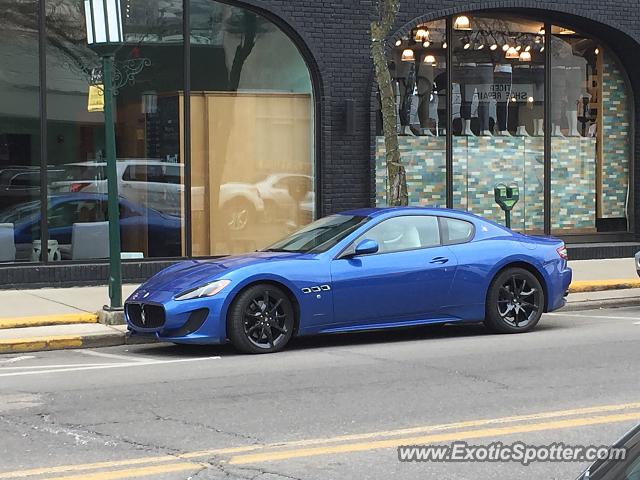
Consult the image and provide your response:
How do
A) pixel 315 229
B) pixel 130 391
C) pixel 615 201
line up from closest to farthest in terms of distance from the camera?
pixel 130 391, pixel 315 229, pixel 615 201

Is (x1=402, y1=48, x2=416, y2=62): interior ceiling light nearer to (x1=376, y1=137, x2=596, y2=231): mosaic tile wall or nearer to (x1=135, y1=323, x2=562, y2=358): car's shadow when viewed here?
(x1=376, y1=137, x2=596, y2=231): mosaic tile wall

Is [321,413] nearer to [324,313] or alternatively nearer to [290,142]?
[324,313]

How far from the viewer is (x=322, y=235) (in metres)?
10.1

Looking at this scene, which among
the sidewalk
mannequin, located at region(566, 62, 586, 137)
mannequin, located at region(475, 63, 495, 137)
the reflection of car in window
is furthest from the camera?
mannequin, located at region(566, 62, 586, 137)

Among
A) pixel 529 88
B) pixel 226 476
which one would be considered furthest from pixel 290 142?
pixel 226 476

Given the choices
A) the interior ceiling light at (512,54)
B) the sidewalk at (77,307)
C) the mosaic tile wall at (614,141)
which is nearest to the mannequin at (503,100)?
the interior ceiling light at (512,54)

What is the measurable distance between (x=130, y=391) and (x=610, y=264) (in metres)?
11.4

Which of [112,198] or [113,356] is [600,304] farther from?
[113,356]

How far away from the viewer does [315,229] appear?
10359 millimetres

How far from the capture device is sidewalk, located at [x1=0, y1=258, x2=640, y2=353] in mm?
10070

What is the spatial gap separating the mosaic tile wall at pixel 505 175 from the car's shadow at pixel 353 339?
18.2 feet

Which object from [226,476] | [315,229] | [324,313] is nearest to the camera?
[226,476]

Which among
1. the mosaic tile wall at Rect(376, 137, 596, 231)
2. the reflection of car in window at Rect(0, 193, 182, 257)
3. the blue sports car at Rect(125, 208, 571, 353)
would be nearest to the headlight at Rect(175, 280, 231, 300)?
the blue sports car at Rect(125, 208, 571, 353)

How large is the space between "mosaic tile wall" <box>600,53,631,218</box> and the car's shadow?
Result: 7.95 m
